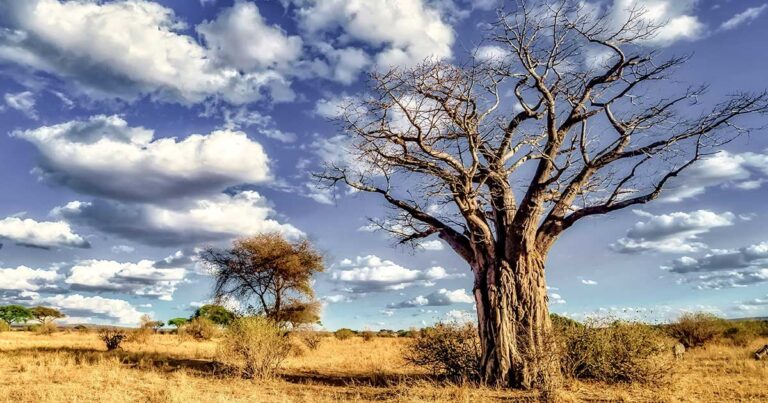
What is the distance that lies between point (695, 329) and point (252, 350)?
60.8 ft

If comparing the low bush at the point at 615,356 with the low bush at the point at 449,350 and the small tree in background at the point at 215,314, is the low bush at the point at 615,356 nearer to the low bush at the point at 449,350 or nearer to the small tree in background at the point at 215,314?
the low bush at the point at 449,350

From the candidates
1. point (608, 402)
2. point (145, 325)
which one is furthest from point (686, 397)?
point (145, 325)

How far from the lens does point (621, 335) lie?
38.1ft

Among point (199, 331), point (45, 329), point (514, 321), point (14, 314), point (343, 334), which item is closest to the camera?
point (514, 321)

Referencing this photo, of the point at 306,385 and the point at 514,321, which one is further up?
the point at 514,321

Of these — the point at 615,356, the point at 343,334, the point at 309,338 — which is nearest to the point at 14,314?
the point at 343,334

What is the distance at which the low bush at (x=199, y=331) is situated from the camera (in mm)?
31391

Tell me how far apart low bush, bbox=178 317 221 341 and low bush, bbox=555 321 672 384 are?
2495 cm

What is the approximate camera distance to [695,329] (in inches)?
879

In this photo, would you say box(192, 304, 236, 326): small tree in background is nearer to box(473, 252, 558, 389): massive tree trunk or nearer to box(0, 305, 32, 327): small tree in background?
box(0, 305, 32, 327): small tree in background

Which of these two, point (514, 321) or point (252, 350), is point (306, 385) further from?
point (514, 321)

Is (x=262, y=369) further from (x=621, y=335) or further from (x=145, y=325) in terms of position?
(x=145, y=325)

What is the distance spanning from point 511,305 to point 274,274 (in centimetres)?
1575

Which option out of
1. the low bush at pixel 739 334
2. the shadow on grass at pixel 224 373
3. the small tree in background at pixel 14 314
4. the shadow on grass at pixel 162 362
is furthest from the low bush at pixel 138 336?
the small tree in background at pixel 14 314
